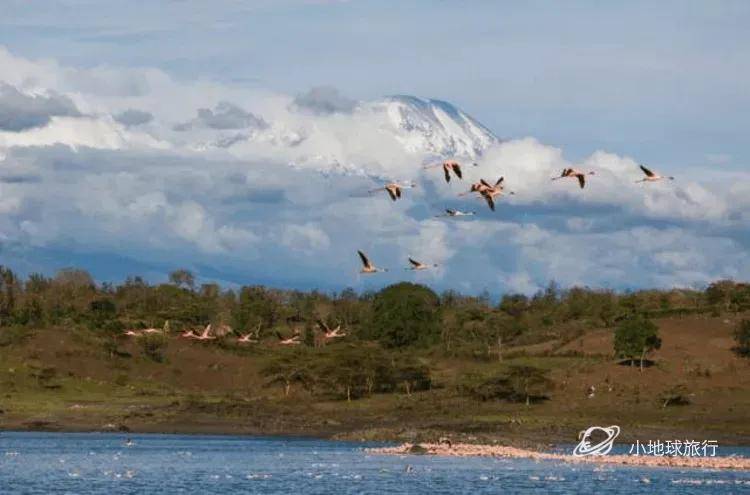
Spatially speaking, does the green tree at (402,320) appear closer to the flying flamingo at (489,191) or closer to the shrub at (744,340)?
the shrub at (744,340)

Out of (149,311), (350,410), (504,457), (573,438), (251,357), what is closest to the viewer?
(504,457)

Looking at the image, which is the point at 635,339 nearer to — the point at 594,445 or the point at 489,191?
the point at 594,445

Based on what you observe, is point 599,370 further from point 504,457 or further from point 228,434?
point 504,457

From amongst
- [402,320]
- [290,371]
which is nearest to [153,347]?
[290,371]

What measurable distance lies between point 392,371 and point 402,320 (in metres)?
36.6

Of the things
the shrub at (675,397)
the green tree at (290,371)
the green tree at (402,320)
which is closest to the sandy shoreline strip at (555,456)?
the shrub at (675,397)

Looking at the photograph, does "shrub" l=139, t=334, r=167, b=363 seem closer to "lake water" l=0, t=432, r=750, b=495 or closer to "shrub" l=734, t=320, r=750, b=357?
"lake water" l=0, t=432, r=750, b=495

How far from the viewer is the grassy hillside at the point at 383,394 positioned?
104m

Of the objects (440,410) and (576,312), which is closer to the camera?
(440,410)

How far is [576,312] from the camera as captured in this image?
184125mm

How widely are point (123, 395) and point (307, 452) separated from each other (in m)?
42.8

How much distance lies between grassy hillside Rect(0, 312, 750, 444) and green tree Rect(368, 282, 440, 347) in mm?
3020

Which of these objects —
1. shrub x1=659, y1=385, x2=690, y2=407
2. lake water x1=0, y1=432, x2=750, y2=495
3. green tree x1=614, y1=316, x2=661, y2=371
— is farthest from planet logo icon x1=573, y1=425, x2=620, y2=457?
green tree x1=614, y1=316, x2=661, y2=371

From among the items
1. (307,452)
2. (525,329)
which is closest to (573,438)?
(307,452)
